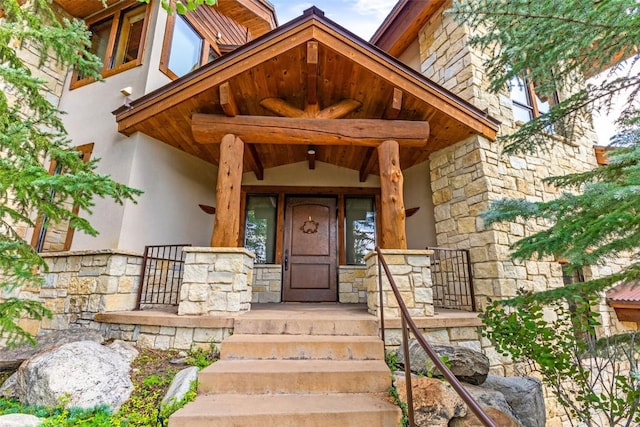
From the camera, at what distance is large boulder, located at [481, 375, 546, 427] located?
8.86ft

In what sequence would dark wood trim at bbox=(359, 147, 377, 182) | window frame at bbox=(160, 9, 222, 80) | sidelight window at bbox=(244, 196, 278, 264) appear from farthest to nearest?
sidelight window at bbox=(244, 196, 278, 264)
window frame at bbox=(160, 9, 222, 80)
dark wood trim at bbox=(359, 147, 377, 182)

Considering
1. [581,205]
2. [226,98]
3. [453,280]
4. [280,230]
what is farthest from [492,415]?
[280,230]

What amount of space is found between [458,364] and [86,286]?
4228 mm

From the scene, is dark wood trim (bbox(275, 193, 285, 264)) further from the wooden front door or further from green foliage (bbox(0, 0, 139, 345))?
green foliage (bbox(0, 0, 139, 345))

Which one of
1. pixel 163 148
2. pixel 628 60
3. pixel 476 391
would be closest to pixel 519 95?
pixel 628 60

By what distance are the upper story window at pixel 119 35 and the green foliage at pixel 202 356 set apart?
189 inches

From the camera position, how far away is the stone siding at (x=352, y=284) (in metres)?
5.27

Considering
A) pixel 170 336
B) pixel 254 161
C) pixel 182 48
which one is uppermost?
pixel 182 48

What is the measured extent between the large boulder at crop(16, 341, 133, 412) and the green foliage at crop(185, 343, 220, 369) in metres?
0.51

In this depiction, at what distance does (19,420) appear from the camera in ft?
6.69

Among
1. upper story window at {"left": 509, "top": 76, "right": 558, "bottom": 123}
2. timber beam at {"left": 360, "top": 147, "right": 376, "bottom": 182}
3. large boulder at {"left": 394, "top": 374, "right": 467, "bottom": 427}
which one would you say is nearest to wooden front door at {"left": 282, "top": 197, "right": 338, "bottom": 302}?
timber beam at {"left": 360, "top": 147, "right": 376, "bottom": 182}

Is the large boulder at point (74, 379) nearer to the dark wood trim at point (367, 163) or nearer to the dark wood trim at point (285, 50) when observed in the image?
the dark wood trim at point (285, 50)

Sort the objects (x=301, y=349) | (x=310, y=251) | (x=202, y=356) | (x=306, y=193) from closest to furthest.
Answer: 1. (x=301, y=349)
2. (x=202, y=356)
3. (x=310, y=251)
4. (x=306, y=193)

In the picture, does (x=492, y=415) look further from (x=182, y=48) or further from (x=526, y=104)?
(x=182, y=48)
